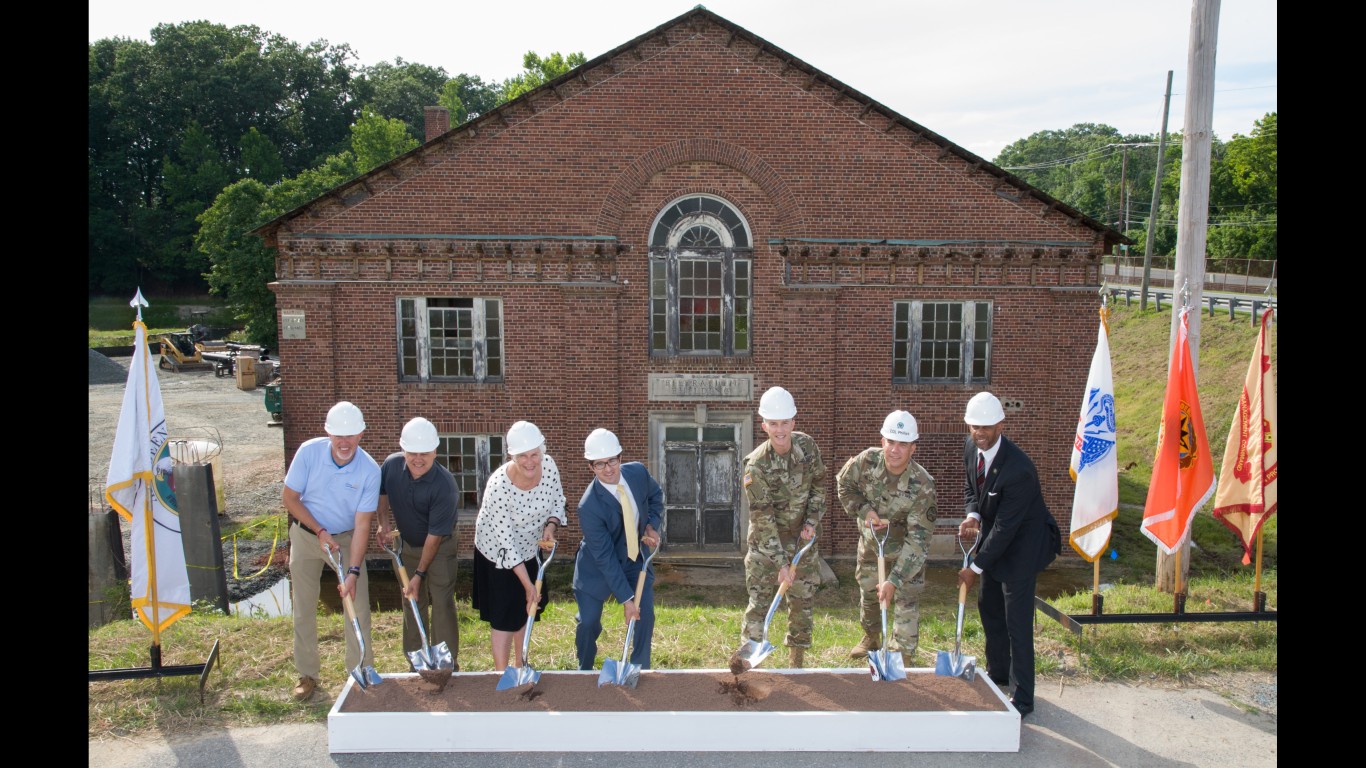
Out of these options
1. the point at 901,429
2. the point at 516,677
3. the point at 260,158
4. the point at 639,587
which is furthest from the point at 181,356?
the point at 901,429

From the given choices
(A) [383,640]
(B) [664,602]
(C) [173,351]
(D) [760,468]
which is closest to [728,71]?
(B) [664,602]

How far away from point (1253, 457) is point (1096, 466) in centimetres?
151

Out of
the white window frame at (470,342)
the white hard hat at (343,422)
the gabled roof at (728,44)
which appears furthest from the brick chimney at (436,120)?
the white hard hat at (343,422)

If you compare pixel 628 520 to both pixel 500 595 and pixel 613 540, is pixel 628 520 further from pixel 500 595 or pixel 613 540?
pixel 500 595

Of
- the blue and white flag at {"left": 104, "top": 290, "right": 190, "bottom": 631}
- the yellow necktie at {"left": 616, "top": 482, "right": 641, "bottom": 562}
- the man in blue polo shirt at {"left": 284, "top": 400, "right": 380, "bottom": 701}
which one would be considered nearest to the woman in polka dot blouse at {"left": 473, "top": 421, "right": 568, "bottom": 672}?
the yellow necktie at {"left": 616, "top": 482, "right": 641, "bottom": 562}

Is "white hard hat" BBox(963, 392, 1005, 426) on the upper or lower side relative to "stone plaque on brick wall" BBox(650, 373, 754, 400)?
upper

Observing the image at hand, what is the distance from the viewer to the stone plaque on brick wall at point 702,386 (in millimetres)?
14359

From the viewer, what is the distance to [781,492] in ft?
22.1

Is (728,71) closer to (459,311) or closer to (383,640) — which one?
(459,311)

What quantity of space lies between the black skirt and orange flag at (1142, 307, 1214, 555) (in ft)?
17.4

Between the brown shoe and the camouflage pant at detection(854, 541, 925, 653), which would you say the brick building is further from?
the brown shoe

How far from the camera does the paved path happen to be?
554cm

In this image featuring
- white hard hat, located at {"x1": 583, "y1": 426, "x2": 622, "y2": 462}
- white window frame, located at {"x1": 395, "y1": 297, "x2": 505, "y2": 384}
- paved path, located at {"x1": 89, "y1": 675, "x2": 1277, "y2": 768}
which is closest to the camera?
paved path, located at {"x1": 89, "y1": 675, "x2": 1277, "y2": 768}

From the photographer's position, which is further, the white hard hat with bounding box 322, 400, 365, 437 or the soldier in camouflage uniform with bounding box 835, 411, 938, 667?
the soldier in camouflage uniform with bounding box 835, 411, 938, 667
